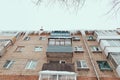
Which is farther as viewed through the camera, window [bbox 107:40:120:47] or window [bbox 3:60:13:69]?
window [bbox 107:40:120:47]

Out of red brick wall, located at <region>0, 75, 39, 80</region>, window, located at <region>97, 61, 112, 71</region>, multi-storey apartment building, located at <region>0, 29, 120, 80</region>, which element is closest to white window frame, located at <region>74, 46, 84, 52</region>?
multi-storey apartment building, located at <region>0, 29, 120, 80</region>

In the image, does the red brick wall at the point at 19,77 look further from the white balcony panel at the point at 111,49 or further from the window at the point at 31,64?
the white balcony panel at the point at 111,49

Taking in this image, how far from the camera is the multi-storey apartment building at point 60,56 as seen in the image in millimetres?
14055

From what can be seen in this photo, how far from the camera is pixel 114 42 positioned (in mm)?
19688

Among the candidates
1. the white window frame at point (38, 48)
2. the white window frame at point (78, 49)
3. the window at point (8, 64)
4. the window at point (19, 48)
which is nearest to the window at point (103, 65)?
the white window frame at point (78, 49)

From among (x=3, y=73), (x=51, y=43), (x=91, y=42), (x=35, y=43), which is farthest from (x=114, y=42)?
(x=3, y=73)

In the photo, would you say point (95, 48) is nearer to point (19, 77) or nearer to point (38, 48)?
point (38, 48)

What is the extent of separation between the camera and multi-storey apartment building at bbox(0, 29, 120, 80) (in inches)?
553

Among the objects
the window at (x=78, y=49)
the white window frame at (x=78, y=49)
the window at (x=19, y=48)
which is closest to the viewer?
the window at (x=78, y=49)

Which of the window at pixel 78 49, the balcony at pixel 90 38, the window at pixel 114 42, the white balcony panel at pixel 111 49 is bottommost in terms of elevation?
the white balcony panel at pixel 111 49

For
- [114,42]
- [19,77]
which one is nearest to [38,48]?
[19,77]

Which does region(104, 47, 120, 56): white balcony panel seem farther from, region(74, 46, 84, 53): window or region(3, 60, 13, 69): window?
region(3, 60, 13, 69): window

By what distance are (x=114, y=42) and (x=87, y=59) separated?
3889mm

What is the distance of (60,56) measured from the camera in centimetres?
1734
